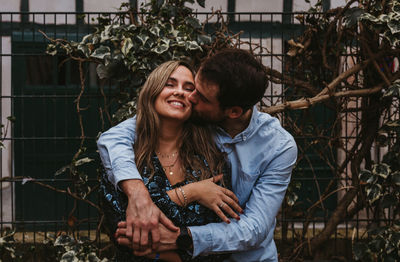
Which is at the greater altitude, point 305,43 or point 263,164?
point 305,43

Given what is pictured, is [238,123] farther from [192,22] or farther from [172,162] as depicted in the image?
[192,22]

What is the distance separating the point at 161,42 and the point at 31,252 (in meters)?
1.98

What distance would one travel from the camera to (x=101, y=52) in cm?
355

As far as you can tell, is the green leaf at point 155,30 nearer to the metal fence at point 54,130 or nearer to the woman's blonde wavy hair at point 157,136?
the metal fence at point 54,130

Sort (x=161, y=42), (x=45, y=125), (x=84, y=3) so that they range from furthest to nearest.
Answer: (x=84, y=3) < (x=45, y=125) < (x=161, y=42)

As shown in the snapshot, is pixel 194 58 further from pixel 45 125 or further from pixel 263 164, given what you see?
pixel 45 125

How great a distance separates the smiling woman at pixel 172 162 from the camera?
2.09 meters

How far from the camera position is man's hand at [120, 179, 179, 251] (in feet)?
→ 6.47

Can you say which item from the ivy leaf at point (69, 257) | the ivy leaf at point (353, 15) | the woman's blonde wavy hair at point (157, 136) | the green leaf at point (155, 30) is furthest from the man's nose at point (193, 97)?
the ivy leaf at point (69, 257)

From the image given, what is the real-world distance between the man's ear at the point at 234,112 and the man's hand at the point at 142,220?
0.51m

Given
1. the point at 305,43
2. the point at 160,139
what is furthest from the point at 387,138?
the point at 160,139

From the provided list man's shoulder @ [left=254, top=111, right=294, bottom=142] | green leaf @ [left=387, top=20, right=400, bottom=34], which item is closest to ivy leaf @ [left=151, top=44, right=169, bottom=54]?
man's shoulder @ [left=254, top=111, right=294, bottom=142]

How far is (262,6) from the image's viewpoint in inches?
227

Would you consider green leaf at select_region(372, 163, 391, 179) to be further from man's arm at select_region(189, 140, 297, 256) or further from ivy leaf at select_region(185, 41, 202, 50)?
man's arm at select_region(189, 140, 297, 256)
